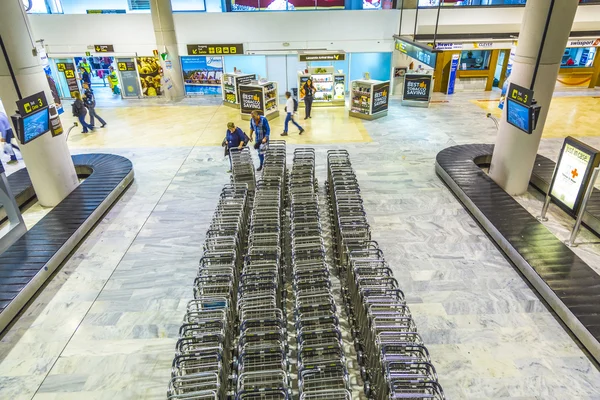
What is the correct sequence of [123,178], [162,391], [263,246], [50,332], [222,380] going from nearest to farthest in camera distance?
[222,380], [162,391], [50,332], [263,246], [123,178]

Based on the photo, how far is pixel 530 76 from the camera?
818 cm

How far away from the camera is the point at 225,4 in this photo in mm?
19484

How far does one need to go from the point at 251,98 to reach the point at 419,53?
6713mm

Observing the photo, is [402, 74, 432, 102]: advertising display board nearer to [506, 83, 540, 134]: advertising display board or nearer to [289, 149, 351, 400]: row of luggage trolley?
[506, 83, 540, 134]: advertising display board

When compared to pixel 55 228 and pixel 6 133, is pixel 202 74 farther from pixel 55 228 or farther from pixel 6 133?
pixel 55 228

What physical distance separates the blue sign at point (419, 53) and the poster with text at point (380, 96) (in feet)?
5.22

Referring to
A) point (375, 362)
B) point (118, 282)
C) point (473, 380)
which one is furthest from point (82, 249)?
point (473, 380)

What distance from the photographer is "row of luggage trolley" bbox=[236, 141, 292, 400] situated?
4074 mm

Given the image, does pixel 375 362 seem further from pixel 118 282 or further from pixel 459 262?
pixel 118 282

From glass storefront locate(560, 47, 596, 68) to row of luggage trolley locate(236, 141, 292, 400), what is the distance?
21.5 m

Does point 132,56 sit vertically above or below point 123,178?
above

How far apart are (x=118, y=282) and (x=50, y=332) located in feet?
4.18

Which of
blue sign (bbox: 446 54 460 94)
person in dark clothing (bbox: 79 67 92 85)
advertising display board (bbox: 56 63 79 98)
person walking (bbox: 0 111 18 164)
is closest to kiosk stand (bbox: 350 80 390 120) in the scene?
blue sign (bbox: 446 54 460 94)

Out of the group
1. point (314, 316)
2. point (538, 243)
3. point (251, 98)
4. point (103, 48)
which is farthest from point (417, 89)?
point (103, 48)
